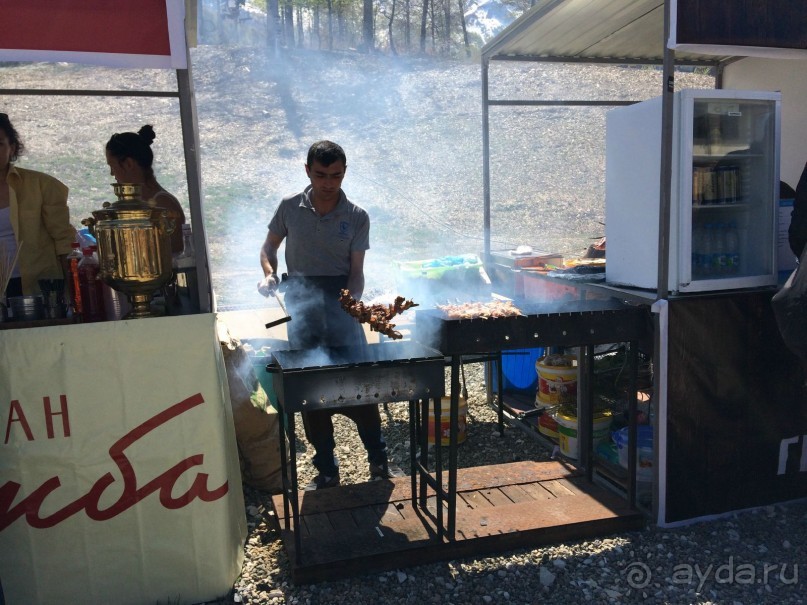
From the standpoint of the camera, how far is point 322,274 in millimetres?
4559

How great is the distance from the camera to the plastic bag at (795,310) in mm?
3447

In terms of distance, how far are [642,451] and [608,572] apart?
38.8 inches

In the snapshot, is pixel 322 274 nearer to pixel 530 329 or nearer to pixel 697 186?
pixel 530 329

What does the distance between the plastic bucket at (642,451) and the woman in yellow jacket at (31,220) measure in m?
3.71

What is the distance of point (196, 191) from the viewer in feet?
10.5

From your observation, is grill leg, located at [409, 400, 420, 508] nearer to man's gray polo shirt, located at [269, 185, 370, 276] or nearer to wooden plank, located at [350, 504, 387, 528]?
wooden plank, located at [350, 504, 387, 528]

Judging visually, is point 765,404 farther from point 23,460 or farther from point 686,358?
point 23,460

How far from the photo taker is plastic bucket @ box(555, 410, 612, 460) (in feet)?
15.8

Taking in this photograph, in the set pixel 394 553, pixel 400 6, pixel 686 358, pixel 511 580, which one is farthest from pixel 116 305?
pixel 400 6

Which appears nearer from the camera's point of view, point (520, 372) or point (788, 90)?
point (788, 90)

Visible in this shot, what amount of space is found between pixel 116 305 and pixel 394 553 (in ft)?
6.39

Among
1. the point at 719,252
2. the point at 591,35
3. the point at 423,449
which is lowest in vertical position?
the point at 423,449

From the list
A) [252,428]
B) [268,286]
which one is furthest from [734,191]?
[252,428]

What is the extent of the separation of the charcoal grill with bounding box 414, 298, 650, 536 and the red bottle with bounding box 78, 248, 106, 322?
175cm
